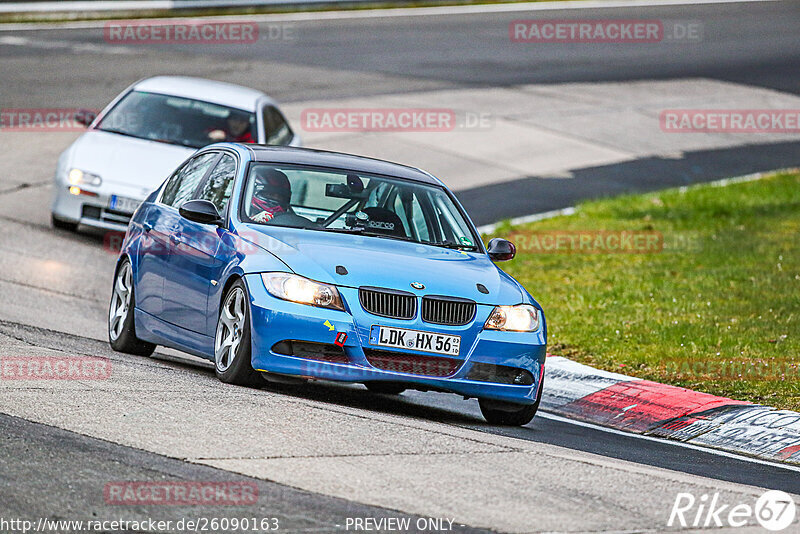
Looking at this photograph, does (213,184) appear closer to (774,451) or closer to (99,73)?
(774,451)

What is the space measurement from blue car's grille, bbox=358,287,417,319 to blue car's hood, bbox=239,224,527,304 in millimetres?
45

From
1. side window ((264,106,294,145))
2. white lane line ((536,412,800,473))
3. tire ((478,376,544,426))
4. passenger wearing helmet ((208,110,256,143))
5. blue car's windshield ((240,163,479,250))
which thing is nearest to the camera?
white lane line ((536,412,800,473))

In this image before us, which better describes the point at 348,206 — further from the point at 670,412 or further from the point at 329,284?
the point at 670,412

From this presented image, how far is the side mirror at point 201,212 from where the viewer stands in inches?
365

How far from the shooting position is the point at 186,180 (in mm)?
10477

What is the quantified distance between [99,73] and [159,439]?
2054 cm

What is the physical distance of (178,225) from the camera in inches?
388

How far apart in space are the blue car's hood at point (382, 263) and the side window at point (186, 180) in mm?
1278

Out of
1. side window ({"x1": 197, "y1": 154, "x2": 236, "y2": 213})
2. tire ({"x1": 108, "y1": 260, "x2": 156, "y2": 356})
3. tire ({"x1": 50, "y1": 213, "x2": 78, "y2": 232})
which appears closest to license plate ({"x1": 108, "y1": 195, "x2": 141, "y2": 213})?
tire ({"x1": 50, "y1": 213, "x2": 78, "y2": 232})

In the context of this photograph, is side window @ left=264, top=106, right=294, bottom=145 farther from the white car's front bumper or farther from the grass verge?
the grass verge

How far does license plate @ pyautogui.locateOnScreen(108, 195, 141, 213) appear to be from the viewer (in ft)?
49.1

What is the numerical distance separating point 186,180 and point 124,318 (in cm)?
109

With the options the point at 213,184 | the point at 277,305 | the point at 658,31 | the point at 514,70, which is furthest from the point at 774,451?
the point at 658,31

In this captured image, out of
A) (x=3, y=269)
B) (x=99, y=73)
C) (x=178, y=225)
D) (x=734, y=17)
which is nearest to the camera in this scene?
(x=178, y=225)
